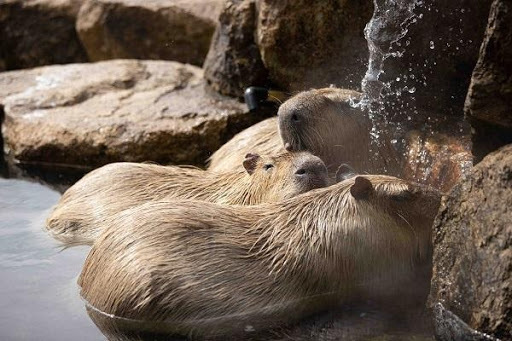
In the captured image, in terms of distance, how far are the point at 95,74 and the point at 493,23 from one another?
5279 millimetres

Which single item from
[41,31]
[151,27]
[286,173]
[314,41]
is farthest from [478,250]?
[41,31]

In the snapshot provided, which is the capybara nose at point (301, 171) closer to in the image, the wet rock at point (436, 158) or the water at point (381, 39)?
the wet rock at point (436, 158)

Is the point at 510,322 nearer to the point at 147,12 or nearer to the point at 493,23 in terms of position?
the point at 493,23

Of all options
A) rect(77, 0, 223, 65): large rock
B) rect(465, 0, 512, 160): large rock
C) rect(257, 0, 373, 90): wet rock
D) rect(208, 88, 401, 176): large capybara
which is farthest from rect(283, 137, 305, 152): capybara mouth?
rect(77, 0, 223, 65): large rock

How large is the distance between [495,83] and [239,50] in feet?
13.1

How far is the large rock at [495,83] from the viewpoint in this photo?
426 cm

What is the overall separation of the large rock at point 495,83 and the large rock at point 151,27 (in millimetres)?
5408

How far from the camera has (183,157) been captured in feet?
26.2

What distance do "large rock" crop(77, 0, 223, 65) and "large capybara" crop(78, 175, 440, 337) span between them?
478cm

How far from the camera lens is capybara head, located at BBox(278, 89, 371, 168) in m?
6.36

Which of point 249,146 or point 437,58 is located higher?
point 437,58

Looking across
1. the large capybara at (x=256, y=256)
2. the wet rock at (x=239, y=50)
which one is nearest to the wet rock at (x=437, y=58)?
the large capybara at (x=256, y=256)

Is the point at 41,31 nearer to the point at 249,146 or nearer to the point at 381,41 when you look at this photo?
the point at 249,146

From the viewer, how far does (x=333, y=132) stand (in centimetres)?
643
